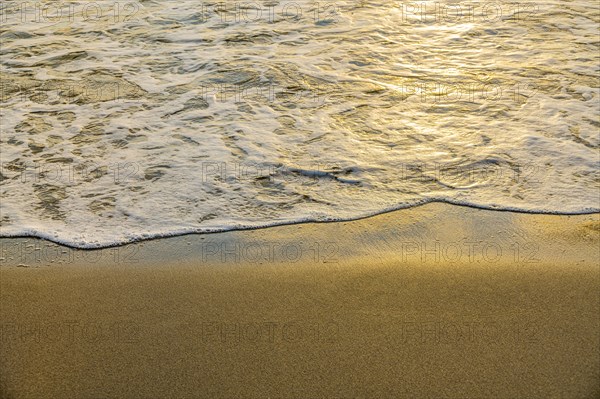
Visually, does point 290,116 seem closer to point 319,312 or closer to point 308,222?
point 308,222

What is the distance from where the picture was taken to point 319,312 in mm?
2721

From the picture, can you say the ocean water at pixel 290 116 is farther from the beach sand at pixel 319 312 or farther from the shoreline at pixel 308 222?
the beach sand at pixel 319 312

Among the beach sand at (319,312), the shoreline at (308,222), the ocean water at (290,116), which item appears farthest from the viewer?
the ocean water at (290,116)

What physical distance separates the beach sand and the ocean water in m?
0.27

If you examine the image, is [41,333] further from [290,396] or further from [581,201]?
[581,201]

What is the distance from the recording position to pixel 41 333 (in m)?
2.67

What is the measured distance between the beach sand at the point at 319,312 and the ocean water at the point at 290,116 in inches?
10.6

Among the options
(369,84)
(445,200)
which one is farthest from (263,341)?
(369,84)

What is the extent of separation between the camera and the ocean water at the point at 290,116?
3.70 metres

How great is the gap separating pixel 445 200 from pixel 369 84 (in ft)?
6.19
